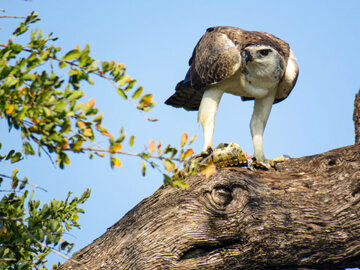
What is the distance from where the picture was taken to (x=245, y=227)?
4.58m

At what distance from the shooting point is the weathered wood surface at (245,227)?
4.53m

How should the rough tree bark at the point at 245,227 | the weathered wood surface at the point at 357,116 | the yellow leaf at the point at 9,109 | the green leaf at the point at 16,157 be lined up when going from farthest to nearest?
the weathered wood surface at the point at 357,116, the rough tree bark at the point at 245,227, the green leaf at the point at 16,157, the yellow leaf at the point at 9,109

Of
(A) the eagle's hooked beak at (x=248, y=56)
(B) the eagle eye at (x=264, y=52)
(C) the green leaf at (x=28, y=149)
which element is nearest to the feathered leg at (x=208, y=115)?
(A) the eagle's hooked beak at (x=248, y=56)

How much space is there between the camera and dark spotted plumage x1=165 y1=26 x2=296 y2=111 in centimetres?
591

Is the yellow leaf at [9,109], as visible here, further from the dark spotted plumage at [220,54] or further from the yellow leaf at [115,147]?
the dark spotted plumage at [220,54]

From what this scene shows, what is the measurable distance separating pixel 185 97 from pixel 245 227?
2.73 meters

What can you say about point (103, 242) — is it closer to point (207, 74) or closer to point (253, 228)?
point (253, 228)

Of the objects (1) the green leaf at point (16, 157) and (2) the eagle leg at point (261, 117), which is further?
(2) the eagle leg at point (261, 117)

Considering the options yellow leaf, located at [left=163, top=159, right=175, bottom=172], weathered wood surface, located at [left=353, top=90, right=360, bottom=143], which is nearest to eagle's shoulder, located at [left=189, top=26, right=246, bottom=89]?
weathered wood surface, located at [left=353, top=90, right=360, bottom=143]

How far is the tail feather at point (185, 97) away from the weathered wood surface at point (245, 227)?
6.49ft

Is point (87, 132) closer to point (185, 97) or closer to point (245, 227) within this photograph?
point (245, 227)

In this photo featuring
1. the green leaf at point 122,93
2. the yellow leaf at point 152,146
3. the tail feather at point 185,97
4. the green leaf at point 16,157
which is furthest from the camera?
the tail feather at point 185,97

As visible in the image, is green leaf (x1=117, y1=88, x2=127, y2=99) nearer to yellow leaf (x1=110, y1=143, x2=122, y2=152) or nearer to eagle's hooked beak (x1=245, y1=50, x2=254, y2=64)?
yellow leaf (x1=110, y1=143, x2=122, y2=152)

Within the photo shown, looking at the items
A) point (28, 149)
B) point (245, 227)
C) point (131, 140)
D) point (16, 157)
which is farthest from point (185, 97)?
point (28, 149)
